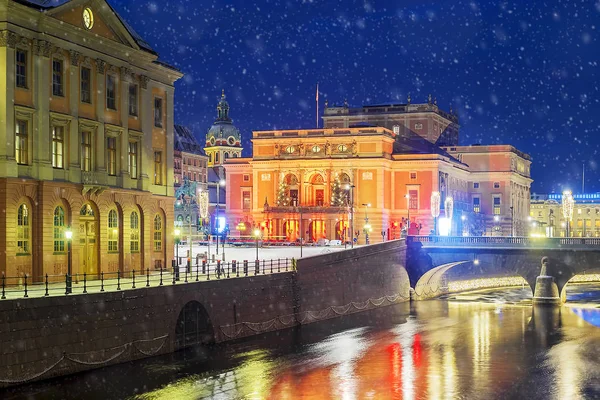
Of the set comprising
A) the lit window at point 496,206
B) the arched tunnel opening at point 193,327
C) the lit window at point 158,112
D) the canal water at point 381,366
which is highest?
the lit window at point 158,112

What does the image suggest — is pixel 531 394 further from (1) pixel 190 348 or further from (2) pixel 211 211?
(2) pixel 211 211

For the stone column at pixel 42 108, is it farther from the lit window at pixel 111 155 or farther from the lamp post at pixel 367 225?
the lamp post at pixel 367 225

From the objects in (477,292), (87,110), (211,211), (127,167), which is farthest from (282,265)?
(211,211)

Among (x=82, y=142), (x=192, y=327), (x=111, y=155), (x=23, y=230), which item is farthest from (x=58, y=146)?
(x=192, y=327)

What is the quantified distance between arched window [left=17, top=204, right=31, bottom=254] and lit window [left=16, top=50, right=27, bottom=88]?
263 inches

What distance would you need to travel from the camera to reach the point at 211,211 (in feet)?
633

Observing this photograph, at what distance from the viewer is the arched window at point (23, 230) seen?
52656 millimetres

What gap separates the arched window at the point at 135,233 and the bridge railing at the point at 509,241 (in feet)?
111

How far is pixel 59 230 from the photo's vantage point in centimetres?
5566

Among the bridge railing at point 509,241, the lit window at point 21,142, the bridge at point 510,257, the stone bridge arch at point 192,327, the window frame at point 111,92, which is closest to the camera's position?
the lit window at point 21,142

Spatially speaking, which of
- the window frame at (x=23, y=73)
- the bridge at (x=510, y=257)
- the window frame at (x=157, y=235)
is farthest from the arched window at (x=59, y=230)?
the bridge at (x=510, y=257)

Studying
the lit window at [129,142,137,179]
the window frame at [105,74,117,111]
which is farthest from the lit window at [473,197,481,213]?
the window frame at [105,74,117,111]

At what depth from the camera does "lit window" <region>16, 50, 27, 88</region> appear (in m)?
53.2

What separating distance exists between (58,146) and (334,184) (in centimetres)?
7660
